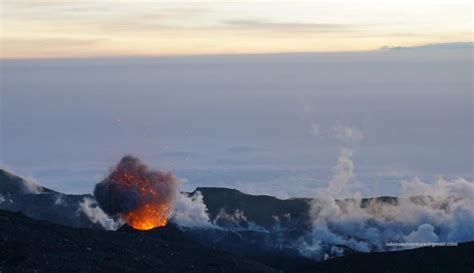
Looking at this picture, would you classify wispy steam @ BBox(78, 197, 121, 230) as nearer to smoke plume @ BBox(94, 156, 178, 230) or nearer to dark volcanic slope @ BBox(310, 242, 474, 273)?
smoke plume @ BBox(94, 156, 178, 230)

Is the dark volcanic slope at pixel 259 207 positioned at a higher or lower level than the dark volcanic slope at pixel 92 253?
higher

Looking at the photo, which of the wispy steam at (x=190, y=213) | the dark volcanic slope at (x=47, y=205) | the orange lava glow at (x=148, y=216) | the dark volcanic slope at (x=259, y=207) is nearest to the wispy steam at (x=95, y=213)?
the dark volcanic slope at (x=47, y=205)

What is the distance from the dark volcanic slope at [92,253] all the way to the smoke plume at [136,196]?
4265 centimetres

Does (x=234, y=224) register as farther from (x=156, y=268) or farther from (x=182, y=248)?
(x=156, y=268)

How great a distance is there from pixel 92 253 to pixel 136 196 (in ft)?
179

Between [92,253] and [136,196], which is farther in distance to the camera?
[136,196]

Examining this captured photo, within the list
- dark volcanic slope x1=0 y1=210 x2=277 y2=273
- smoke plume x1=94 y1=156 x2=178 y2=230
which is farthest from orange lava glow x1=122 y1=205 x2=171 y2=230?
dark volcanic slope x1=0 y1=210 x2=277 y2=273

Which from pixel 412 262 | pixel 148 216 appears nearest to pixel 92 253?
pixel 412 262

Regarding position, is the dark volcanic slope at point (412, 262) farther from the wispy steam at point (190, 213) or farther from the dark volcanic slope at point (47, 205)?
the dark volcanic slope at point (47, 205)

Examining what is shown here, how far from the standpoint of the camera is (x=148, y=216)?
11481 centimetres

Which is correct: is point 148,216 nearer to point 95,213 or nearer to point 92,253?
point 95,213

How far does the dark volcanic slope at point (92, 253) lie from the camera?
2203 inches

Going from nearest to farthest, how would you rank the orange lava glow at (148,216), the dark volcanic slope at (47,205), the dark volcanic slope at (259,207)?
the orange lava glow at (148,216) → the dark volcanic slope at (47,205) → the dark volcanic slope at (259,207)

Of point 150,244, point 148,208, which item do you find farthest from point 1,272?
point 148,208
